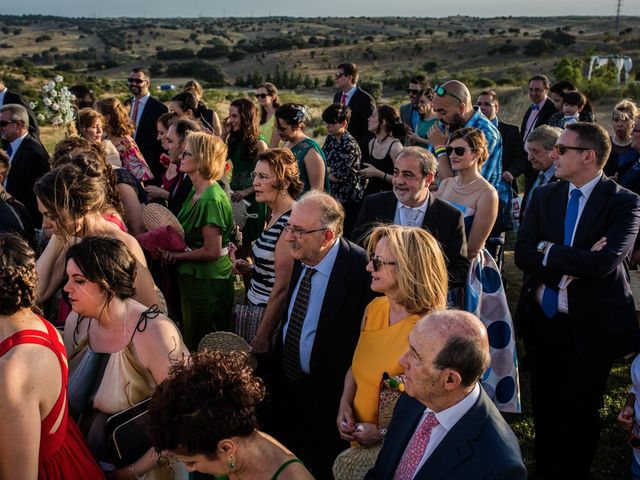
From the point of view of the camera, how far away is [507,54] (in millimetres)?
57656

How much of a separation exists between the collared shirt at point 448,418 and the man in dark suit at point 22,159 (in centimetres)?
545

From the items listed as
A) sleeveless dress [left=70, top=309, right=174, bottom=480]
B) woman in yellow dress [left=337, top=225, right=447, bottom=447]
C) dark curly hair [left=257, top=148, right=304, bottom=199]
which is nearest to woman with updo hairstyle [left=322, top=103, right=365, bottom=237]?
dark curly hair [left=257, top=148, right=304, bottom=199]

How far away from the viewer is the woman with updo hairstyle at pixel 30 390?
252cm

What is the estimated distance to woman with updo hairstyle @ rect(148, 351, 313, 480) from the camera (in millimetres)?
2369

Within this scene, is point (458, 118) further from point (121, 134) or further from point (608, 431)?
point (121, 134)

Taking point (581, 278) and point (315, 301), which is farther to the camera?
point (581, 278)

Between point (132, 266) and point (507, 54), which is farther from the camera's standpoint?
point (507, 54)

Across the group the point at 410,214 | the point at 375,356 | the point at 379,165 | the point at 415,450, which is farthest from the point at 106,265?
the point at 379,165

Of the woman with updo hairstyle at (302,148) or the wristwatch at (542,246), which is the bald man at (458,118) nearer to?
the woman with updo hairstyle at (302,148)

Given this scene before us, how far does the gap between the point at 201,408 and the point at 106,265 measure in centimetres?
110

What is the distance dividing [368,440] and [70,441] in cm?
140

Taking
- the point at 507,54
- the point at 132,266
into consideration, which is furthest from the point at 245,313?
the point at 507,54

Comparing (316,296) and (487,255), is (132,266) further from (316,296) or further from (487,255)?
(487,255)

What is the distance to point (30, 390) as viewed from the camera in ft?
8.38
